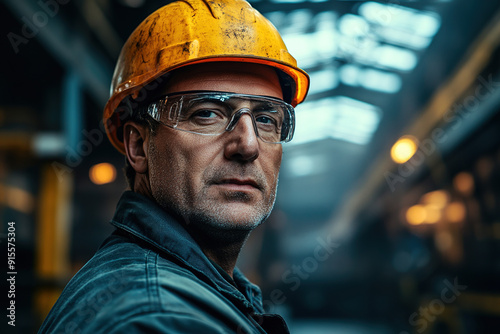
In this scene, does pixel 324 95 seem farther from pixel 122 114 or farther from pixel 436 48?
pixel 122 114

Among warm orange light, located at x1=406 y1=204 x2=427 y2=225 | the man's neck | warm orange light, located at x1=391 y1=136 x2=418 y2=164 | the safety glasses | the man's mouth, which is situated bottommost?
warm orange light, located at x1=406 y1=204 x2=427 y2=225

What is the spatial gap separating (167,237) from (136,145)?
658 millimetres

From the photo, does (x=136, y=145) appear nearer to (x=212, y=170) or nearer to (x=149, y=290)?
(x=212, y=170)

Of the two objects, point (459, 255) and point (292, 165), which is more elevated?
point (459, 255)

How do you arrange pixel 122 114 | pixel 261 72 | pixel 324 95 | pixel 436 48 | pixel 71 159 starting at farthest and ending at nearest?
pixel 324 95, pixel 436 48, pixel 71 159, pixel 122 114, pixel 261 72

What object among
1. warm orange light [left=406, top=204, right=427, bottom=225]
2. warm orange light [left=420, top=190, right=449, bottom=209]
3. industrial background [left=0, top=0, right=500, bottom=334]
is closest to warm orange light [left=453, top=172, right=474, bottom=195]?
industrial background [left=0, top=0, right=500, bottom=334]

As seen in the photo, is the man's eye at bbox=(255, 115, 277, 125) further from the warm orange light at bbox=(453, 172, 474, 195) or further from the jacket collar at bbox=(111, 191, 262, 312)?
the warm orange light at bbox=(453, 172, 474, 195)

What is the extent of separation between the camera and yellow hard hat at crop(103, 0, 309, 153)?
169cm

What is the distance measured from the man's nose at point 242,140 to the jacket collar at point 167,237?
335mm

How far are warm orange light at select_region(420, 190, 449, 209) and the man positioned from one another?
738 centimetres

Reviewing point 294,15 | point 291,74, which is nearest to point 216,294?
point 291,74

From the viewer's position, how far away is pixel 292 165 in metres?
19.2

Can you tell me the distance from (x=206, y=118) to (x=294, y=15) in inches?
260

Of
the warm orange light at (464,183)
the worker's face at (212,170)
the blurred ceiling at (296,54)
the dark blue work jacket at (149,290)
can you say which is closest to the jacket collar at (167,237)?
the dark blue work jacket at (149,290)
